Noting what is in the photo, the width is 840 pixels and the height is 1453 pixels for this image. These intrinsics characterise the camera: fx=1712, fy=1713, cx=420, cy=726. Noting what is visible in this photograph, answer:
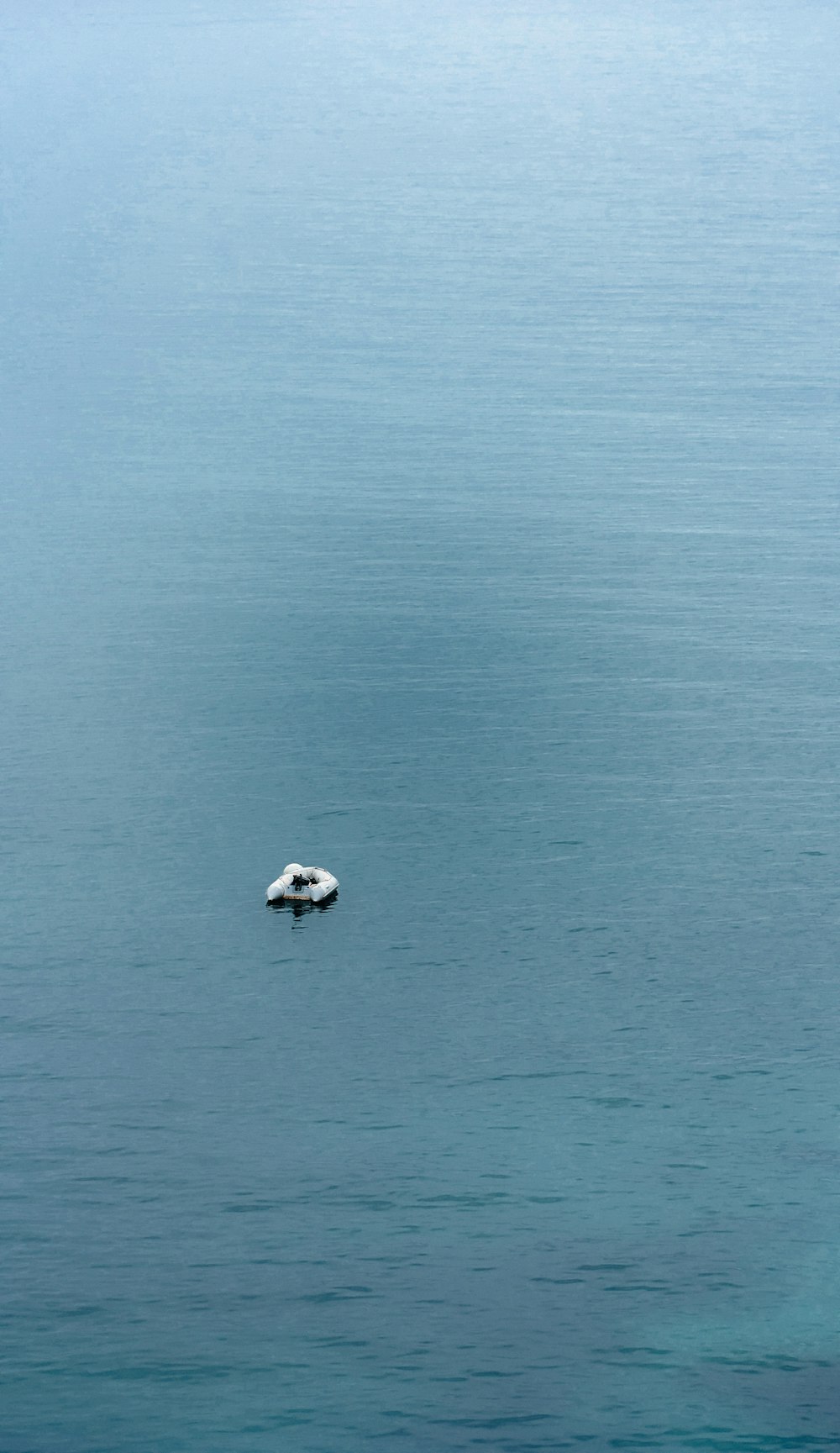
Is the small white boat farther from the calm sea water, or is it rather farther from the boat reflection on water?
the calm sea water

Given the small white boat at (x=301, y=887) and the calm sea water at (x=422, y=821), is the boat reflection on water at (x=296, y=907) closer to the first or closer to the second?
the small white boat at (x=301, y=887)

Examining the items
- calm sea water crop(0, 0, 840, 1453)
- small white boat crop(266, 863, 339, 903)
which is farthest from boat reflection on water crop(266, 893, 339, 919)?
calm sea water crop(0, 0, 840, 1453)

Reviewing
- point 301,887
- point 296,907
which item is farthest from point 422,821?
point 296,907

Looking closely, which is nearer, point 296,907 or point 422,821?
point 296,907

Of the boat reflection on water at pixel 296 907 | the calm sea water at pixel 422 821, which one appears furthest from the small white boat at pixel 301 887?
the calm sea water at pixel 422 821

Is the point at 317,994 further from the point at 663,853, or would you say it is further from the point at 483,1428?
the point at 483,1428

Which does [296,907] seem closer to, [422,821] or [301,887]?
[301,887]

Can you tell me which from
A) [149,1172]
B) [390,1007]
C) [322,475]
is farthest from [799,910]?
[322,475]
